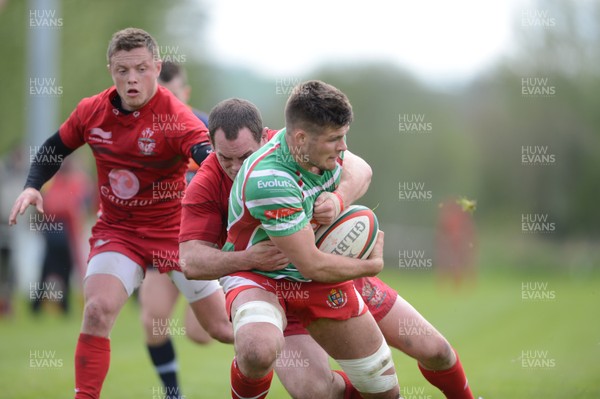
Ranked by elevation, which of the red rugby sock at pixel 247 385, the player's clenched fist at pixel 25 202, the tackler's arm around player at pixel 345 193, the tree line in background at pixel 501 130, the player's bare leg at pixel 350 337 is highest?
the tackler's arm around player at pixel 345 193

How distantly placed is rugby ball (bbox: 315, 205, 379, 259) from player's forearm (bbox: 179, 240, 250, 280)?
52 centimetres

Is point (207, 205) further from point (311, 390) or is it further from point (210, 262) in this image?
point (311, 390)

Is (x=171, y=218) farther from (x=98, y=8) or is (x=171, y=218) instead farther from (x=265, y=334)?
(x=98, y=8)

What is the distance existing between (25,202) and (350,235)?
256cm

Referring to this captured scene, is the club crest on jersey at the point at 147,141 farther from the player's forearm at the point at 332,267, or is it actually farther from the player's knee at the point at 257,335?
the player's forearm at the point at 332,267

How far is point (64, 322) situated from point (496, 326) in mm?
7899

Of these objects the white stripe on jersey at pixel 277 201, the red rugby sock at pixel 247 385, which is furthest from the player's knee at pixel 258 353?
the white stripe on jersey at pixel 277 201

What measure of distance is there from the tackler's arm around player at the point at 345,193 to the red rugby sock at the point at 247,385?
103cm

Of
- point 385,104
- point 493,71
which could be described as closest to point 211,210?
point 385,104

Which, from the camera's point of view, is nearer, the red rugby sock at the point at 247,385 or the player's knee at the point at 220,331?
the red rugby sock at the point at 247,385

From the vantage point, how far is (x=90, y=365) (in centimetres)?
603

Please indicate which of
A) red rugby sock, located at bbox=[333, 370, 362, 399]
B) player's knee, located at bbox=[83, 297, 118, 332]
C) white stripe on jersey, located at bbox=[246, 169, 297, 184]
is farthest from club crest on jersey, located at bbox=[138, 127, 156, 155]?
red rugby sock, located at bbox=[333, 370, 362, 399]

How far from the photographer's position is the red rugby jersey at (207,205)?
5.55m

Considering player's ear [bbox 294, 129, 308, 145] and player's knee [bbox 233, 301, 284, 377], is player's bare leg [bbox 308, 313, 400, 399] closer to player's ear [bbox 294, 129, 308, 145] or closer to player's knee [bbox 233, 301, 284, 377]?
player's knee [bbox 233, 301, 284, 377]
